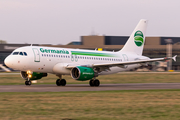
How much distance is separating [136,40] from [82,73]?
1374cm

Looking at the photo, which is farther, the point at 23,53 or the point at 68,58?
the point at 68,58

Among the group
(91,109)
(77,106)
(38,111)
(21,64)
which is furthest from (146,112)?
(21,64)

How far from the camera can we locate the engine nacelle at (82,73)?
105 feet

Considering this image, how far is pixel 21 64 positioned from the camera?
3131cm

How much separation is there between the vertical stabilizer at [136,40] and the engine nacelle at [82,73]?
10850 mm

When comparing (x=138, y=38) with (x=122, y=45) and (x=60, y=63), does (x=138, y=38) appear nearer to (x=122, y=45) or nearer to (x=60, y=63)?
(x=60, y=63)

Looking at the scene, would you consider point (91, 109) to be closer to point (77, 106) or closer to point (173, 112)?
point (77, 106)

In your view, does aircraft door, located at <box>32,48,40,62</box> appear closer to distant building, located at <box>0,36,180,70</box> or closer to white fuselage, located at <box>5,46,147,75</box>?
white fuselage, located at <box>5,46,147,75</box>

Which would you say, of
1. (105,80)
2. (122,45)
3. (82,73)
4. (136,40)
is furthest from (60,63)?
(122,45)

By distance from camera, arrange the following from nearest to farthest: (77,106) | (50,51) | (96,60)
Result: (77,106)
(50,51)
(96,60)

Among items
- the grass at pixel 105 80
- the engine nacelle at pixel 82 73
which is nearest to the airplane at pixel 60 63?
the engine nacelle at pixel 82 73

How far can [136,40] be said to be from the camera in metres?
43.1

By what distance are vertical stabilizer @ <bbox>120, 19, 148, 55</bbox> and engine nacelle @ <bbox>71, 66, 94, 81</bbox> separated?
1085cm

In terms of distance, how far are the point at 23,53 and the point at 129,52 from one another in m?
16.0
